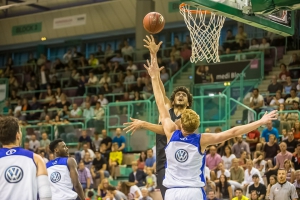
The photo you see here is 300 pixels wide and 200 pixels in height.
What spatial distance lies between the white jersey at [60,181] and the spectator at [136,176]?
7.44 meters

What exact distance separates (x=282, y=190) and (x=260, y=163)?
1682 millimetres

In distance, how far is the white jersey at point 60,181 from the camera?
815 centimetres

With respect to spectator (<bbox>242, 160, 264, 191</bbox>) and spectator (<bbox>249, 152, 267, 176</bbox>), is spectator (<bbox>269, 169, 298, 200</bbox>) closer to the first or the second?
spectator (<bbox>242, 160, 264, 191</bbox>)

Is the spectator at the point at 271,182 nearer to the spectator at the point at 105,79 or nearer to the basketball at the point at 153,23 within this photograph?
the basketball at the point at 153,23

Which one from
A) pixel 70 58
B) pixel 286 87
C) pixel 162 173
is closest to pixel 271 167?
pixel 286 87

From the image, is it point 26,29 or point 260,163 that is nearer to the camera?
point 260,163

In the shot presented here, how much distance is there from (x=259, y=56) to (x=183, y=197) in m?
12.9

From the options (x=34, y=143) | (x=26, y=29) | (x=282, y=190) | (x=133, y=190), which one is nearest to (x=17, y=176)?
(x=282, y=190)

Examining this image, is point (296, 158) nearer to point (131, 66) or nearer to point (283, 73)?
point (283, 73)

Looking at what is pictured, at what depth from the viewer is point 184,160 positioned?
257 inches

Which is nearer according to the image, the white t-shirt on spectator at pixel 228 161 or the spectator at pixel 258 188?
the spectator at pixel 258 188

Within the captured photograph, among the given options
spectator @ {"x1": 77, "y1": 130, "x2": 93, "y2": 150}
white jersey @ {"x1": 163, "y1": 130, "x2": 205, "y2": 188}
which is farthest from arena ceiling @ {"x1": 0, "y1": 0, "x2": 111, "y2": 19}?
white jersey @ {"x1": 163, "y1": 130, "x2": 205, "y2": 188}

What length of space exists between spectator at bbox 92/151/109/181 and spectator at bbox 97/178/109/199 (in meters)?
0.80

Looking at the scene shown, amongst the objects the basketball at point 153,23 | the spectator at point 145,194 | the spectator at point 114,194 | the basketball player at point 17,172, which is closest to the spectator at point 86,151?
the spectator at point 114,194
